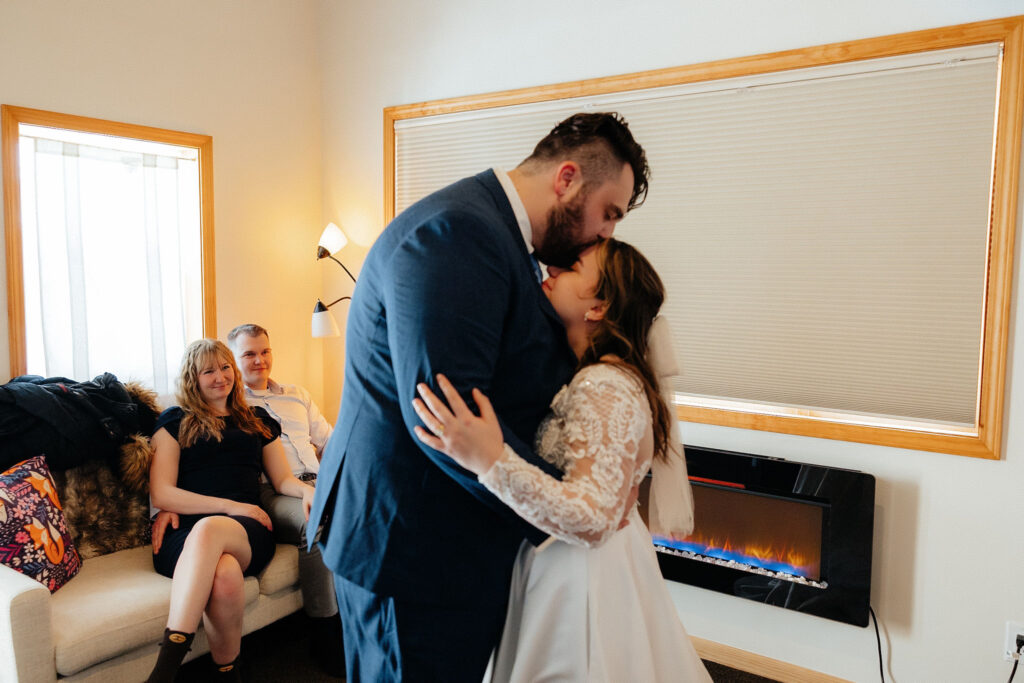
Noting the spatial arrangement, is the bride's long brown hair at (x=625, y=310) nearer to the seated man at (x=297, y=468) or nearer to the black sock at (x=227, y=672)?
the seated man at (x=297, y=468)

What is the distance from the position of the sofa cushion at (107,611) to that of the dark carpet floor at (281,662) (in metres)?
0.32

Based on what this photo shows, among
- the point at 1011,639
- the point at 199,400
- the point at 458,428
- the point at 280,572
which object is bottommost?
the point at 1011,639

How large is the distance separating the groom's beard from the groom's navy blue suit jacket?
104 millimetres

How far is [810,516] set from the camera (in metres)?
2.75

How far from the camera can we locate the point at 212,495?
112 inches

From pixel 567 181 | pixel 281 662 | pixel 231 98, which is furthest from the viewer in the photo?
pixel 231 98

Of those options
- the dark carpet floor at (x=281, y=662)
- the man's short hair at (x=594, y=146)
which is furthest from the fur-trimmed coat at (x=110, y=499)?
the man's short hair at (x=594, y=146)

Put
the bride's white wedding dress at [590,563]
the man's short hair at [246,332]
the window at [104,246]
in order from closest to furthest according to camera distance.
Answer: the bride's white wedding dress at [590,563], the window at [104,246], the man's short hair at [246,332]

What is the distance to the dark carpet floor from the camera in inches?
106

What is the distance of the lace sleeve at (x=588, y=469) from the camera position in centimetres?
124

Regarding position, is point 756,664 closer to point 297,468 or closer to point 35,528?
point 297,468

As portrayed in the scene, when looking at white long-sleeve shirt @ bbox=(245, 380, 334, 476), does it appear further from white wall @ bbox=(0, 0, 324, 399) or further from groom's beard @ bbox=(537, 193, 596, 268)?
groom's beard @ bbox=(537, 193, 596, 268)

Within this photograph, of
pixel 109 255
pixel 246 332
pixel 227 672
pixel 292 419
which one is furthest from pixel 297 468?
pixel 109 255

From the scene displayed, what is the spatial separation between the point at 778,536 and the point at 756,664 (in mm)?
559
